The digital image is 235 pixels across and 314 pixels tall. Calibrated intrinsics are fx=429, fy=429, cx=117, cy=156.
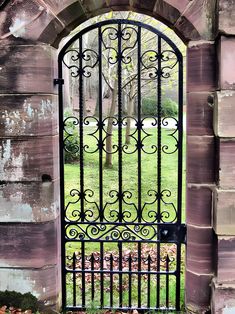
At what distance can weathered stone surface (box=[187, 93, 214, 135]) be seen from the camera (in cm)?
365

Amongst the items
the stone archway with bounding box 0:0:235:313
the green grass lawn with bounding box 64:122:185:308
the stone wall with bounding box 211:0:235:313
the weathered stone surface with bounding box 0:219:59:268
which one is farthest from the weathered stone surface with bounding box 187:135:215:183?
the weathered stone surface with bounding box 0:219:59:268

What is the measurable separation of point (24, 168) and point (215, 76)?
1.83 metres

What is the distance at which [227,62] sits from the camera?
11.2 ft

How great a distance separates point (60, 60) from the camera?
13.0 ft

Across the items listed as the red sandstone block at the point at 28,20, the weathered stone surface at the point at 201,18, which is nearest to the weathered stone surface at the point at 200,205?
the weathered stone surface at the point at 201,18

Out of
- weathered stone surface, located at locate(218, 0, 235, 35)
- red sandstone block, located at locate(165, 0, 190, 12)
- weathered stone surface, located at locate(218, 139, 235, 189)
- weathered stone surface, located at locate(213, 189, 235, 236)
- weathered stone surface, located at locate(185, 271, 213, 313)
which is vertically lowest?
weathered stone surface, located at locate(185, 271, 213, 313)

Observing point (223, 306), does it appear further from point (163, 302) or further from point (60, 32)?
point (60, 32)

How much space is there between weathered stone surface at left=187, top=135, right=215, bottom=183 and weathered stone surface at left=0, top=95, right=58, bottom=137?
1.25 metres

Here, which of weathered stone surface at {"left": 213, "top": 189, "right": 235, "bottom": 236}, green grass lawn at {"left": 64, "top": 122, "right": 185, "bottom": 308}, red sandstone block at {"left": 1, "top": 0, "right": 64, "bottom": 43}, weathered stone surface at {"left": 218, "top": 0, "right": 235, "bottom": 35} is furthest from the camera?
green grass lawn at {"left": 64, "top": 122, "right": 185, "bottom": 308}

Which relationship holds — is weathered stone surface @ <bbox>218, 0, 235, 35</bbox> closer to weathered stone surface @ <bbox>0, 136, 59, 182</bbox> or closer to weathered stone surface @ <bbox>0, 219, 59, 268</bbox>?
weathered stone surface @ <bbox>0, 136, 59, 182</bbox>

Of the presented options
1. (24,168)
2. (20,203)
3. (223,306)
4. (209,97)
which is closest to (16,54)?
(24,168)

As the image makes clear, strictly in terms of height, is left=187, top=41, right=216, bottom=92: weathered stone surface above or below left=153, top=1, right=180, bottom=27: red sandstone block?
below

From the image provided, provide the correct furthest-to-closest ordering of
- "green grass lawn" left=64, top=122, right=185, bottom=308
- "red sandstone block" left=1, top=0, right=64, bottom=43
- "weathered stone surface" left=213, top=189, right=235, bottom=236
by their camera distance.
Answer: "green grass lawn" left=64, top=122, right=185, bottom=308 < "red sandstone block" left=1, top=0, right=64, bottom=43 < "weathered stone surface" left=213, top=189, right=235, bottom=236

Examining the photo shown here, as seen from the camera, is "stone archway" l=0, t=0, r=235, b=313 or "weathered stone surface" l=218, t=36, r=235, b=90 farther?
"stone archway" l=0, t=0, r=235, b=313
